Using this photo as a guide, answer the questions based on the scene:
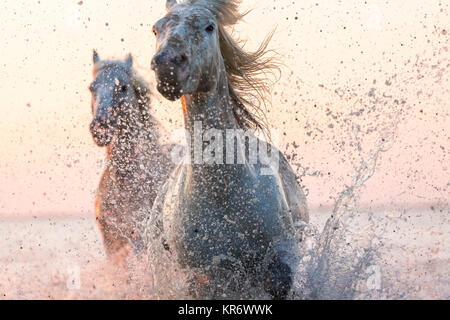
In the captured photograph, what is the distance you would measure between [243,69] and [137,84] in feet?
6.01

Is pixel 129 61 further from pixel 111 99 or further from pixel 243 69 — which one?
pixel 243 69

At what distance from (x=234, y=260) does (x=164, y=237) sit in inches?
20.2

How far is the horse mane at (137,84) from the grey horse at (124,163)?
0.02m

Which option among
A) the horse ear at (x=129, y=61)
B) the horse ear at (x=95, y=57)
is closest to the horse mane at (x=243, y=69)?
the horse ear at (x=129, y=61)

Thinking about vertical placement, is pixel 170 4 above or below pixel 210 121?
above

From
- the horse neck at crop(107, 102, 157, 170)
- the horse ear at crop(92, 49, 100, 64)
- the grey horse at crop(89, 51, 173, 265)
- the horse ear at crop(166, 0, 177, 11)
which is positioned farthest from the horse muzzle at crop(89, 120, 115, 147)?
the horse ear at crop(166, 0, 177, 11)

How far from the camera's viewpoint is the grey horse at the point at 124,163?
4.58 metres

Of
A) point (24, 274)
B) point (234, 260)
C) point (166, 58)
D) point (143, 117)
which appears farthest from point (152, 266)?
point (24, 274)

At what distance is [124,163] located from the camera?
187 inches

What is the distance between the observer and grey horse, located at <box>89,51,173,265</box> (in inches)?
180

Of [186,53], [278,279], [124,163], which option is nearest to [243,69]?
[186,53]

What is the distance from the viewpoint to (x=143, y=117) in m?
4.89

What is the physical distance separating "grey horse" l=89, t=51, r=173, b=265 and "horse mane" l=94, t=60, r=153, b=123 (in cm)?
2
